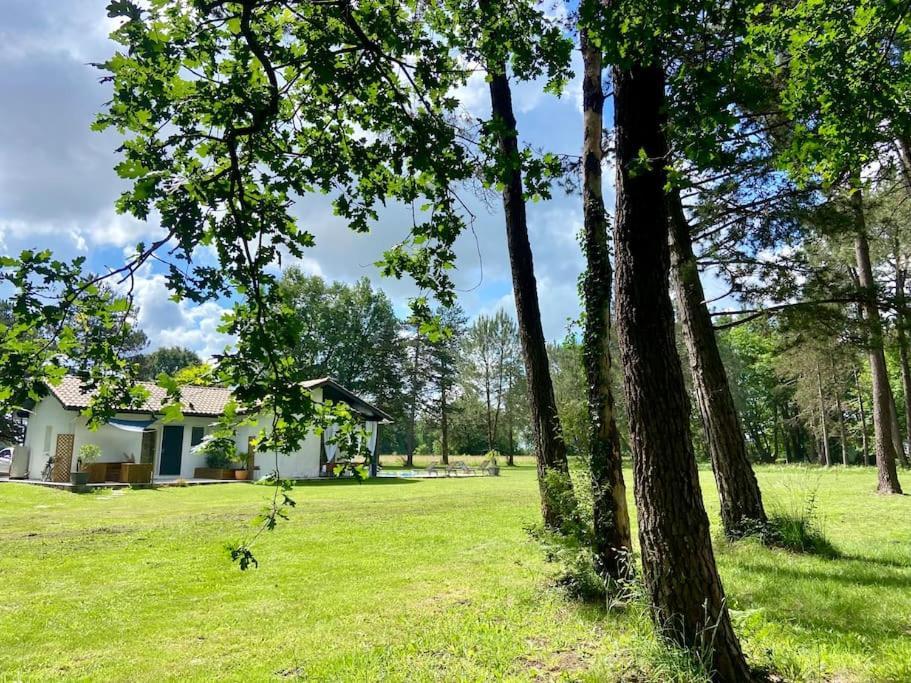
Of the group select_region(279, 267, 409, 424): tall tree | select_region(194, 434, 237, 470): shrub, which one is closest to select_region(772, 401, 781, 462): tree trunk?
select_region(279, 267, 409, 424): tall tree

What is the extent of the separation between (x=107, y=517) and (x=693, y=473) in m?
12.6

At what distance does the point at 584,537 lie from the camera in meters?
5.30

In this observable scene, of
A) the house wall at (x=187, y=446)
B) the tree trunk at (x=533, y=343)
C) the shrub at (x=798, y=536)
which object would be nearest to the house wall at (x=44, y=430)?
the house wall at (x=187, y=446)

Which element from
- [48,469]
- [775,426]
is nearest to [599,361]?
[48,469]

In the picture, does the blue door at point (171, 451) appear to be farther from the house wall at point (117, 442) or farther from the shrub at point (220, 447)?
the shrub at point (220, 447)

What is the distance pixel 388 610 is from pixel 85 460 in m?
19.2

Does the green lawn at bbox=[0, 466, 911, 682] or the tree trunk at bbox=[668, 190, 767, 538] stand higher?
the tree trunk at bbox=[668, 190, 767, 538]

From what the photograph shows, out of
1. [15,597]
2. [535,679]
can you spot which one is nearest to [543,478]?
[535,679]

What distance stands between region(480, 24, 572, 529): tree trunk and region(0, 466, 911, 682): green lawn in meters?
1.08

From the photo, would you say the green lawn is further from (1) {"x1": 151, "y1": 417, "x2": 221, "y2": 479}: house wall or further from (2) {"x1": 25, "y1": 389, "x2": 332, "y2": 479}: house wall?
(1) {"x1": 151, "y1": 417, "x2": 221, "y2": 479}: house wall

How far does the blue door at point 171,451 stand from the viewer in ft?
74.8

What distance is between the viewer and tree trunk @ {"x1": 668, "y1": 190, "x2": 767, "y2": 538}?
720cm

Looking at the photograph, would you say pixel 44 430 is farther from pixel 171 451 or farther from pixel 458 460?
pixel 458 460

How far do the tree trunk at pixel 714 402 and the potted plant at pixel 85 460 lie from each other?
A: 1860 cm
